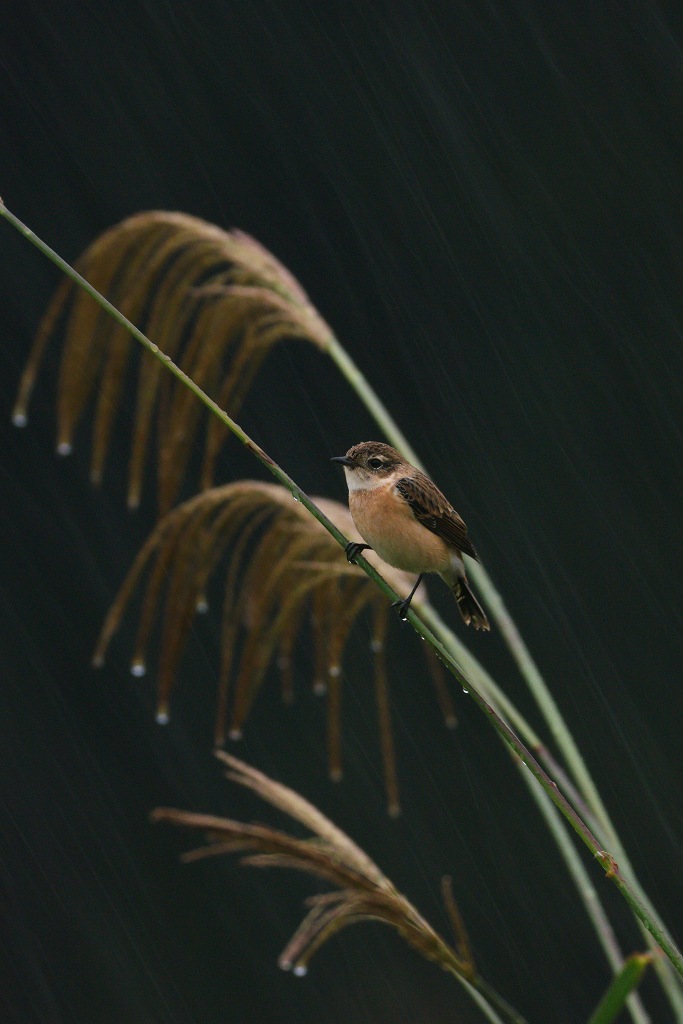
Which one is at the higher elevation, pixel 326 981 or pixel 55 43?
pixel 55 43

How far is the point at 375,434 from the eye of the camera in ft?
27.4

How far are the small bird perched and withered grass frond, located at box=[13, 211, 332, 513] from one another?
1.18ft

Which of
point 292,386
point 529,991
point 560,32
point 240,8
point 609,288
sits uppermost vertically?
point 240,8

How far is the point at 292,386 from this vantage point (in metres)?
7.70

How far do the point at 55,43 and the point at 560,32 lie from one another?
387 cm

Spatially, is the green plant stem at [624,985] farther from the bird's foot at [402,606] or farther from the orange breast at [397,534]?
the orange breast at [397,534]

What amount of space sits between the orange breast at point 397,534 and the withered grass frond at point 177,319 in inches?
13.8

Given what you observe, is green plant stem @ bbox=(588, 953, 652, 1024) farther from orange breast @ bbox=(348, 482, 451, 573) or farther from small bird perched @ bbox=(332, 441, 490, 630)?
orange breast @ bbox=(348, 482, 451, 573)

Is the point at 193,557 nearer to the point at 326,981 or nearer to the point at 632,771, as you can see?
the point at 326,981

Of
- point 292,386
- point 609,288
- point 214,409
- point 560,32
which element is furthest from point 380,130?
point 214,409

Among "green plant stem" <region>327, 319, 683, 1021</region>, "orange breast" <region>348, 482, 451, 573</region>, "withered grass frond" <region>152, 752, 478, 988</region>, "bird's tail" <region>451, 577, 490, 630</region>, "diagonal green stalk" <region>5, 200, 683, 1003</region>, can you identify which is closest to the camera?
"diagonal green stalk" <region>5, 200, 683, 1003</region>

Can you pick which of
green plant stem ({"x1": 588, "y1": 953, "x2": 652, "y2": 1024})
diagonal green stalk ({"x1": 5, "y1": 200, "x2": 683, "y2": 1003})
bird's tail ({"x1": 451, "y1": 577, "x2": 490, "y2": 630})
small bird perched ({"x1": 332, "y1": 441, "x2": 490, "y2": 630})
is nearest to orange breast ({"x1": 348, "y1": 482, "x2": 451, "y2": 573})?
small bird perched ({"x1": 332, "y1": 441, "x2": 490, "y2": 630})

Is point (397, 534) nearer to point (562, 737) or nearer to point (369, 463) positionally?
point (369, 463)

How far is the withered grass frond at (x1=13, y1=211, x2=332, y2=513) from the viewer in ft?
6.39
